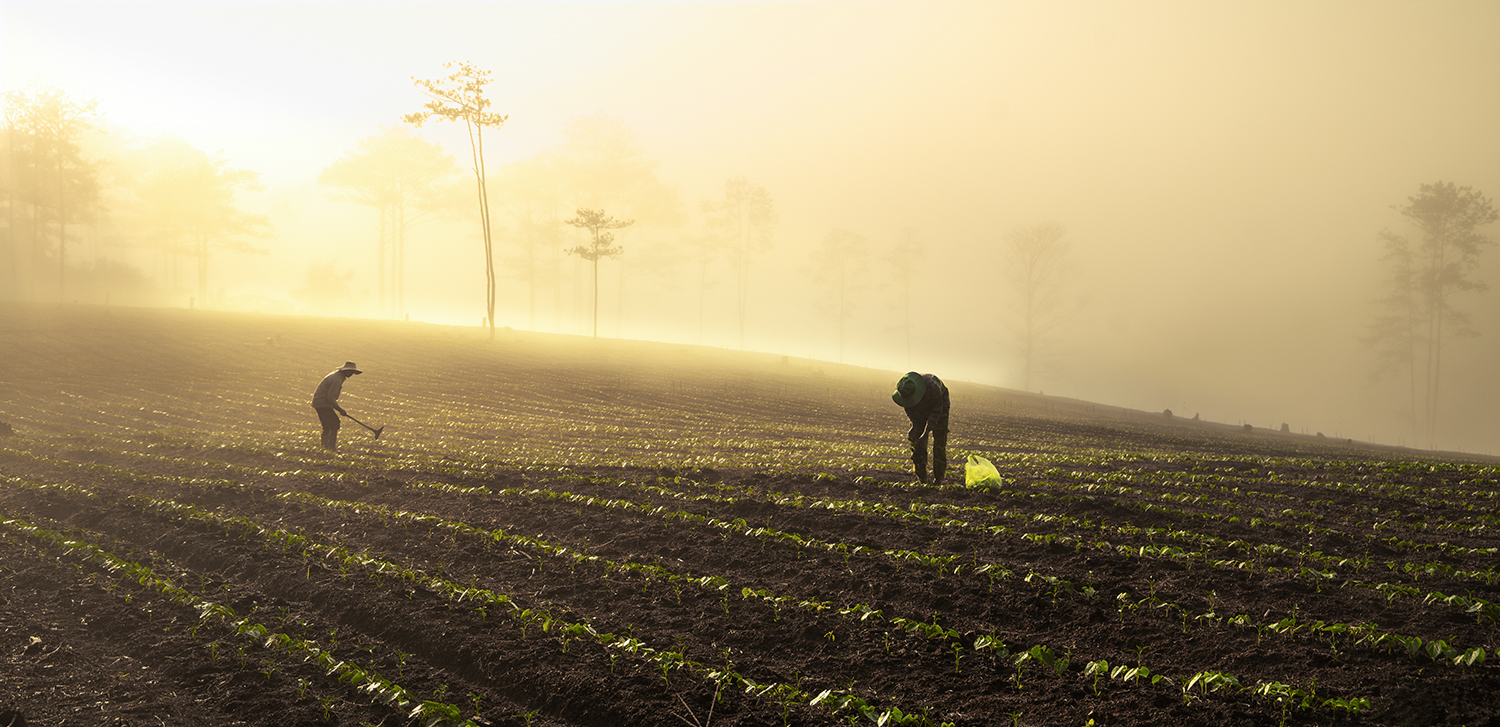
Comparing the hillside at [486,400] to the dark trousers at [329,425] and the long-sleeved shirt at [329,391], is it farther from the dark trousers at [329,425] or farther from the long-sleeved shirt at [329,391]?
the long-sleeved shirt at [329,391]

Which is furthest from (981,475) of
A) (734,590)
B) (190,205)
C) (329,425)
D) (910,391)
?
(190,205)

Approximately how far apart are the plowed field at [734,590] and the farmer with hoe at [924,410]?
0.54 m

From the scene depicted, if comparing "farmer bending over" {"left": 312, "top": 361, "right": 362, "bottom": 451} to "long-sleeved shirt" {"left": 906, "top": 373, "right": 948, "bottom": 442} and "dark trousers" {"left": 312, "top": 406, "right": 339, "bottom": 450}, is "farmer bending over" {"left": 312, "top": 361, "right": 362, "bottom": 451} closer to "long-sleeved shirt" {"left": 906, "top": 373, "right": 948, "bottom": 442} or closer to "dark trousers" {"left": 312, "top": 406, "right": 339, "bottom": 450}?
"dark trousers" {"left": 312, "top": 406, "right": 339, "bottom": 450}

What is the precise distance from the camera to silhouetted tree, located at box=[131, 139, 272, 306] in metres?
55.9

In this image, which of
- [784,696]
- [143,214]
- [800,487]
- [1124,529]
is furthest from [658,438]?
[143,214]

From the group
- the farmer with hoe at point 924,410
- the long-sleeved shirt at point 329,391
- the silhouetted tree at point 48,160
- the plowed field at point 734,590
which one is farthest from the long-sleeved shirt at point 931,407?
the silhouetted tree at point 48,160

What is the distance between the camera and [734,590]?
8.24 metres

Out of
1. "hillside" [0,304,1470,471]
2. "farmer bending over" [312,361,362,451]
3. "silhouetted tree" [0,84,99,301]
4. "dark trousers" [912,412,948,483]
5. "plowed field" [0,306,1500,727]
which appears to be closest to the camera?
"plowed field" [0,306,1500,727]

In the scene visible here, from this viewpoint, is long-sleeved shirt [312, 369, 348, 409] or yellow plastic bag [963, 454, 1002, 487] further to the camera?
long-sleeved shirt [312, 369, 348, 409]

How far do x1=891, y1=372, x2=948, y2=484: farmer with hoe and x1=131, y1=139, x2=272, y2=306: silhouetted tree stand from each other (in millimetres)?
65092

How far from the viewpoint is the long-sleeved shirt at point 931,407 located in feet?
38.4

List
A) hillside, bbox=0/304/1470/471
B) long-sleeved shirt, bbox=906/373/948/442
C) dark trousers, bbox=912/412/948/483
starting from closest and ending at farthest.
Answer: long-sleeved shirt, bbox=906/373/948/442
dark trousers, bbox=912/412/948/483
hillside, bbox=0/304/1470/471

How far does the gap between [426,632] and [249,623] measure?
200cm

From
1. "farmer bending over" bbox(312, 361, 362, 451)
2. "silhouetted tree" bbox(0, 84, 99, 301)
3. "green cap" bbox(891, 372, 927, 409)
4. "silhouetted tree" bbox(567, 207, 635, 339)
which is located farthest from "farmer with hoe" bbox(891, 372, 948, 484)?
"silhouetted tree" bbox(0, 84, 99, 301)
